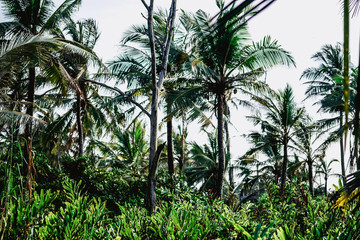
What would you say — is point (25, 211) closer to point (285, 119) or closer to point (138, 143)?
point (138, 143)

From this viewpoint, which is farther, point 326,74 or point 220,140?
point 326,74

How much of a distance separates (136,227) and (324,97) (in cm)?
2241

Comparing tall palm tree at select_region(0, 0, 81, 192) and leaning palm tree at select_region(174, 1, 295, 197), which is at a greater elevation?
tall palm tree at select_region(0, 0, 81, 192)

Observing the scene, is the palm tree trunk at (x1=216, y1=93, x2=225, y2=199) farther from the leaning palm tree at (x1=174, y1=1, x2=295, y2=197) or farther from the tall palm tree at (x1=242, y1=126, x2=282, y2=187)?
the tall palm tree at (x1=242, y1=126, x2=282, y2=187)

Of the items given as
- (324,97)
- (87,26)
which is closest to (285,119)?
(324,97)

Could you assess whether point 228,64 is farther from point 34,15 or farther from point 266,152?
point 266,152

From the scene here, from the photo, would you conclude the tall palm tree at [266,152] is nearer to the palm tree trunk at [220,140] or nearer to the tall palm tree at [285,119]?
the tall palm tree at [285,119]

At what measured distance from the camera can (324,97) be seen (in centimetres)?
2331

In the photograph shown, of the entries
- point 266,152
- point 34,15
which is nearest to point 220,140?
point 34,15

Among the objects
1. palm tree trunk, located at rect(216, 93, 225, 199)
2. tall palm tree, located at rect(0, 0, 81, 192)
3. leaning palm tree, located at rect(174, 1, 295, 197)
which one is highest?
tall palm tree, located at rect(0, 0, 81, 192)

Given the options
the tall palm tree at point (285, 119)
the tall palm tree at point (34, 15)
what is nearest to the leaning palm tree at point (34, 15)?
the tall palm tree at point (34, 15)

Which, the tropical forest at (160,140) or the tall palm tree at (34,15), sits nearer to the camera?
the tropical forest at (160,140)

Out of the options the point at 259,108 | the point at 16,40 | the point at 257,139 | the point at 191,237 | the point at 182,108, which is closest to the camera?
the point at 191,237

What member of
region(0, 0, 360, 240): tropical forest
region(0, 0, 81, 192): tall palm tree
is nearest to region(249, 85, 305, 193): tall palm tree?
region(0, 0, 360, 240): tropical forest
